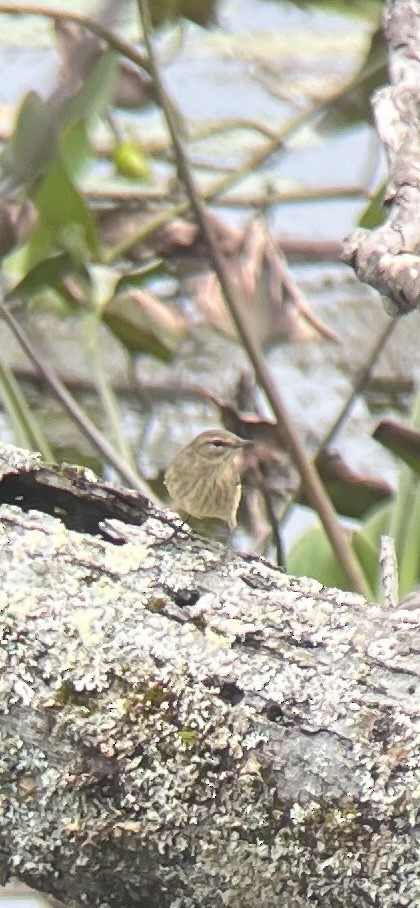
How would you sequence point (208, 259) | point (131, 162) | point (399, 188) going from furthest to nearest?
point (131, 162) < point (208, 259) < point (399, 188)

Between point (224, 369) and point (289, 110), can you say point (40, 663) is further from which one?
point (289, 110)

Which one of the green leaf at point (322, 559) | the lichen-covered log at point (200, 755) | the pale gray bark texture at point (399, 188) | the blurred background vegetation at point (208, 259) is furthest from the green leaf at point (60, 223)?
the lichen-covered log at point (200, 755)

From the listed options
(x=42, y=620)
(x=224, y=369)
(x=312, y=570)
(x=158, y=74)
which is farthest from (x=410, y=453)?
(x=224, y=369)

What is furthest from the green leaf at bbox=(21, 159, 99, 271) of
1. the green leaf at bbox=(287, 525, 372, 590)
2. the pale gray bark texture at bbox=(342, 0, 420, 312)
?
the pale gray bark texture at bbox=(342, 0, 420, 312)

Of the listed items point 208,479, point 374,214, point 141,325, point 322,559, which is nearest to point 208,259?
point 141,325

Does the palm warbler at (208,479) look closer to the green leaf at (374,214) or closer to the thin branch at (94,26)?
the green leaf at (374,214)

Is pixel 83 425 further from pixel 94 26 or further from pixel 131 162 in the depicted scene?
pixel 131 162
